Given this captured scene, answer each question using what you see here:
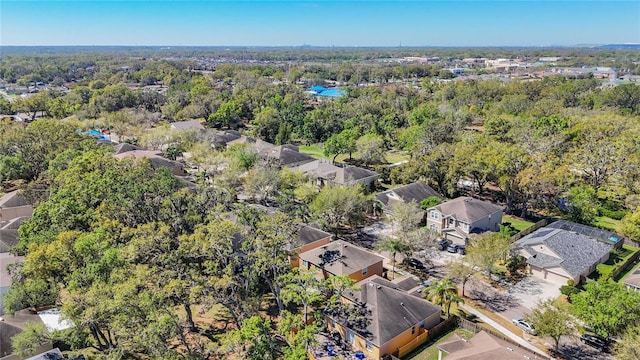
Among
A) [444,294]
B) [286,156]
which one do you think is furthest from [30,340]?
[286,156]

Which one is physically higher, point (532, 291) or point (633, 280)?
point (633, 280)

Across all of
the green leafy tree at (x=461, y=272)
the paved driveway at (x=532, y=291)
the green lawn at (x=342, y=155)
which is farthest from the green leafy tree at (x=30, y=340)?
the green lawn at (x=342, y=155)

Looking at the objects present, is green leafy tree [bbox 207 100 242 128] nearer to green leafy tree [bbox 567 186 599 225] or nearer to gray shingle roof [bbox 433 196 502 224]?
gray shingle roof [bbox 433 196 502 224]

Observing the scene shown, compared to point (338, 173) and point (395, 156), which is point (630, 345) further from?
point (395, 156)

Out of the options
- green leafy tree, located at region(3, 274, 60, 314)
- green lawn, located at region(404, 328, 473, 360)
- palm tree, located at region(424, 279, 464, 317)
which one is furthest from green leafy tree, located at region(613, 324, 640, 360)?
green leafy tree, located at region(3, 274, 60, 314)

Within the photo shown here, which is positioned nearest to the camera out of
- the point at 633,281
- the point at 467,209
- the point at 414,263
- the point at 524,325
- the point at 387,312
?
the point at 387,312

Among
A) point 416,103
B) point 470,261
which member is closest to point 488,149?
point 470,261

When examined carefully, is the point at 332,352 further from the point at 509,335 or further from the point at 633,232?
the point at 633,232
